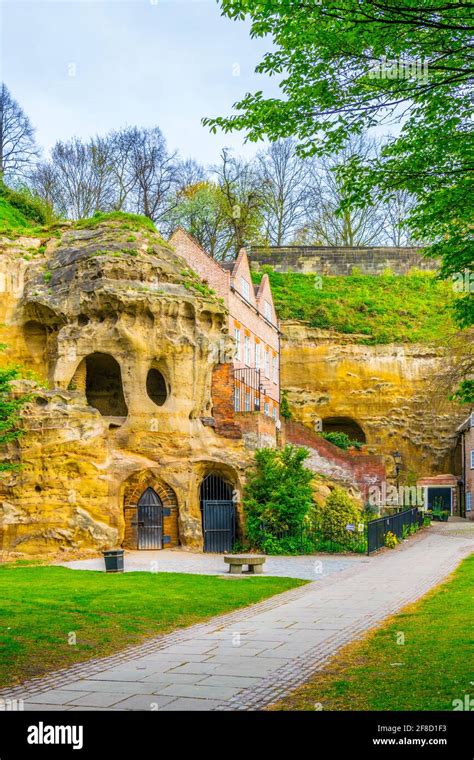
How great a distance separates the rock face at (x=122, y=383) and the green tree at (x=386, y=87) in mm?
17841

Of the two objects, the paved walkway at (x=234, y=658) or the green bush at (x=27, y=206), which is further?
the green bush at (x=27, y=206)

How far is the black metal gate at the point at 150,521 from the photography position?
28.9m

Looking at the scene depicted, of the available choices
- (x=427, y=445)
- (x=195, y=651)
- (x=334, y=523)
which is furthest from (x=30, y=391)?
(x=427, y=445)

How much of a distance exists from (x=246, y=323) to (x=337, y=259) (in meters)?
21.0

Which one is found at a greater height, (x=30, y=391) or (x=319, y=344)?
(x=319, y=344)

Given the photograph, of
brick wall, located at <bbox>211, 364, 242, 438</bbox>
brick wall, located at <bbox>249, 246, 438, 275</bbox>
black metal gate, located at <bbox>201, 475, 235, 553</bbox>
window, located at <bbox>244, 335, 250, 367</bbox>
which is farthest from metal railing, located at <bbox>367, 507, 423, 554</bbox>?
brick wall, located at <bbox>249, 246, 438, 275</bbox>

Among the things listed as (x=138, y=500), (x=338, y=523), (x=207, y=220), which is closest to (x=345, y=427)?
(x=207, y=220)

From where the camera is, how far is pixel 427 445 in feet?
165

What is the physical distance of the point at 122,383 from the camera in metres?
29.9

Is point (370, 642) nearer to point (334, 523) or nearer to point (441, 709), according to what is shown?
point (441, 709)

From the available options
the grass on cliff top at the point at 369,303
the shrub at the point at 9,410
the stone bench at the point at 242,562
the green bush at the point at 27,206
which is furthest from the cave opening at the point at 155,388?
the grass on cliff top at the point at 369,303

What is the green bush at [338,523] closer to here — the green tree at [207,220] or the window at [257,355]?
the window at [257,355]
